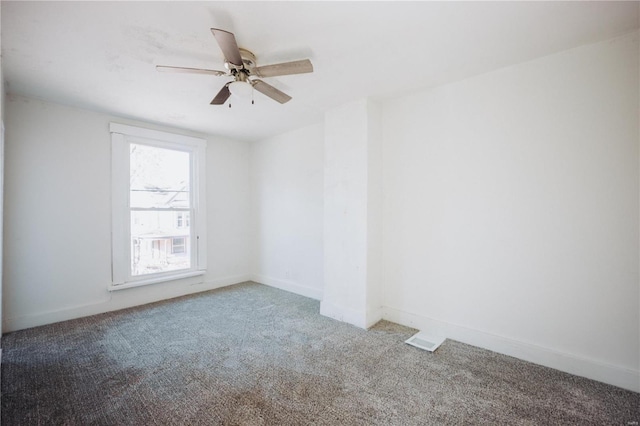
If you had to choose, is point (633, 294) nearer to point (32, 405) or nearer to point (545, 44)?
point (545, 44)

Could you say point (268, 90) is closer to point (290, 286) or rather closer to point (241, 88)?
point (241, 88)

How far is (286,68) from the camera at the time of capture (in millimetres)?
2055

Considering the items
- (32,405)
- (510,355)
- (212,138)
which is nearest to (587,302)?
(510,355)

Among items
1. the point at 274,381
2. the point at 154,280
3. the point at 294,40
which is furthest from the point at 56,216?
the point at 294,40

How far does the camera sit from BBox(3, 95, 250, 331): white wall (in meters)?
3.02

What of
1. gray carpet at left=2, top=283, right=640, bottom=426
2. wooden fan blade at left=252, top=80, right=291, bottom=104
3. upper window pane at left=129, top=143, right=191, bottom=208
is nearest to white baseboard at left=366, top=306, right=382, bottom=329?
gray carpet at left=2, top=283, right=640, bottom=426

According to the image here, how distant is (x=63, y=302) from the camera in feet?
10.9

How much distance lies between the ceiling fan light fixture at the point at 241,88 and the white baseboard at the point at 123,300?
3.08m

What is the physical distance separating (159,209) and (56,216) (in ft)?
3.63

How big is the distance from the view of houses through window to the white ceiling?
1173 mm

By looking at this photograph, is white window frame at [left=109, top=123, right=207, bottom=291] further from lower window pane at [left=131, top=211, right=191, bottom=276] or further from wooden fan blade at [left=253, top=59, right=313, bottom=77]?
wooden fan blade at [left=253, top=59, right=313, bottom=77]

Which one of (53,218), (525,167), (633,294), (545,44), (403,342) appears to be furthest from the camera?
(53,218)

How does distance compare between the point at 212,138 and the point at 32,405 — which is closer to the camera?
the point at 32,405

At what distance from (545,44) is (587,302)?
195cm
